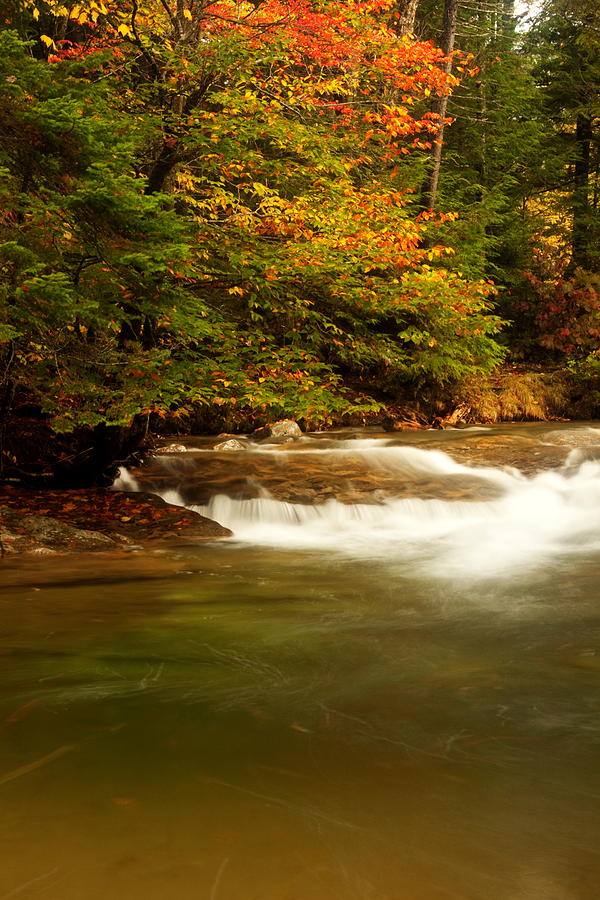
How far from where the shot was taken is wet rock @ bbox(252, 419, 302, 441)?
1231 cm

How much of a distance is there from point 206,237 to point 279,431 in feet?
17.0

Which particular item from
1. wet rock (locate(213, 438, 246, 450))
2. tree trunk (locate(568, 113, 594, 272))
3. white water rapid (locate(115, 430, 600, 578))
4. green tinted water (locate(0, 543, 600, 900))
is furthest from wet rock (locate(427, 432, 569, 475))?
Answer: tree trunk (locate(568, 113, 594, 272))

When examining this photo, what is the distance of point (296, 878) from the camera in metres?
1.95

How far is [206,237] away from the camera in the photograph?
7.90 metres

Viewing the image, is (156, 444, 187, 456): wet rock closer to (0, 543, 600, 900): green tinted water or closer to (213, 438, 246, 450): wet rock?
(213, 438, 246, 450): wet rock

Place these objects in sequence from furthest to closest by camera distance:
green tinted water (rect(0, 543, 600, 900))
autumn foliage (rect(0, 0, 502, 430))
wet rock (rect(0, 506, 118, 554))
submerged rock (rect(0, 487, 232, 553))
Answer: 1. submerged rock (rect(0, 487, 232, 553))
2. wet rock (rect(0, 506, 118, 554))
3. autumn foliage (rect(0, 0, 502, 430))
4. green tinted water (rect(0, 543, 600, 900))

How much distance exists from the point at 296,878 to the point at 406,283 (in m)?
7.39

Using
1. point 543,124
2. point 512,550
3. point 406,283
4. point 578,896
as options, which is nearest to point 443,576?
point 512,550

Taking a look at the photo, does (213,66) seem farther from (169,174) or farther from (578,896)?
(578,896)

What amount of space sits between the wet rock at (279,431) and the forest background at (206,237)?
0.44 m

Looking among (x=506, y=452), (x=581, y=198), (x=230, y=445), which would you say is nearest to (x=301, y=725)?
(x=230, y=445)

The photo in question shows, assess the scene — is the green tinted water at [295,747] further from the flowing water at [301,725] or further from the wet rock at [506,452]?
the wet rock at [506,452]

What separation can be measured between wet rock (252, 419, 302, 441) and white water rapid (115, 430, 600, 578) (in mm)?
1517

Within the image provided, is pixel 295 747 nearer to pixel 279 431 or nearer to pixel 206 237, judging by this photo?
pixel 206 237
